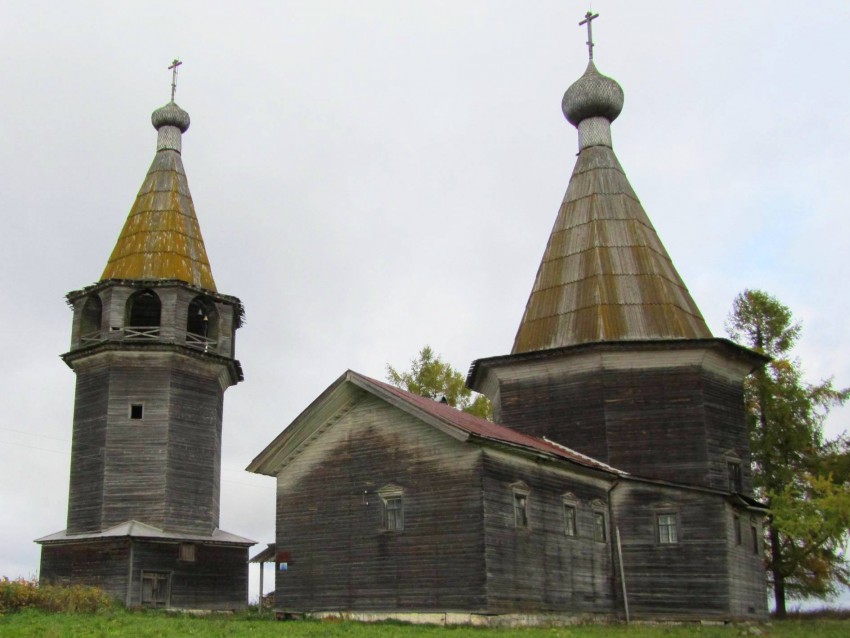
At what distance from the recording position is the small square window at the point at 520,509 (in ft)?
66.7

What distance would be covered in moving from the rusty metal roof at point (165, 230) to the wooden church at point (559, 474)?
33.8 feet

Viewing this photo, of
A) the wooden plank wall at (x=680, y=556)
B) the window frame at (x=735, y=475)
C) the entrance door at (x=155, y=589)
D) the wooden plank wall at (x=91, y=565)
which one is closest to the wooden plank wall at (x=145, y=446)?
the wooden plank wall at (x=91, y=565)

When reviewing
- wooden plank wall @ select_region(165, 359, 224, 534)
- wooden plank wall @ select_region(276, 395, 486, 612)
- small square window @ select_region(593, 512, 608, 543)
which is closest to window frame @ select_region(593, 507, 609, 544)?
small square window @ select_region(593, 512, 608, 543)

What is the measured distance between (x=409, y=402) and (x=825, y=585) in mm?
20028

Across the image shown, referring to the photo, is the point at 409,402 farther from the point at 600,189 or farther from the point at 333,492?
the point at 600,189

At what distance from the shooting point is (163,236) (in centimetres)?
3181

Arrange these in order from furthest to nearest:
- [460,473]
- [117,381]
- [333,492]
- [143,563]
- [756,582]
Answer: [117,381] < [143,563] < [756,582] < [333,492] < [460,473]

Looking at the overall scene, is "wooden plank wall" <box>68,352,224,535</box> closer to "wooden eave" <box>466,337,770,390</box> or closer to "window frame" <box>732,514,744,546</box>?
"wooden eave" <box>466,337,770,390</box>

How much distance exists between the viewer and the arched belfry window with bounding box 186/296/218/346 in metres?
30.7

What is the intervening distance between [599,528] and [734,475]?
4353 millimetres

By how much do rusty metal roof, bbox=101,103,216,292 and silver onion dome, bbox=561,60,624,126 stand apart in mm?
13319

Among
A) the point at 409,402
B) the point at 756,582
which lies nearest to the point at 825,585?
the point at 756,582

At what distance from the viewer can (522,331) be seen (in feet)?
90.4

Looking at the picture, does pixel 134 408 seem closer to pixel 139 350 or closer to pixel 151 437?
pixel 151 437
